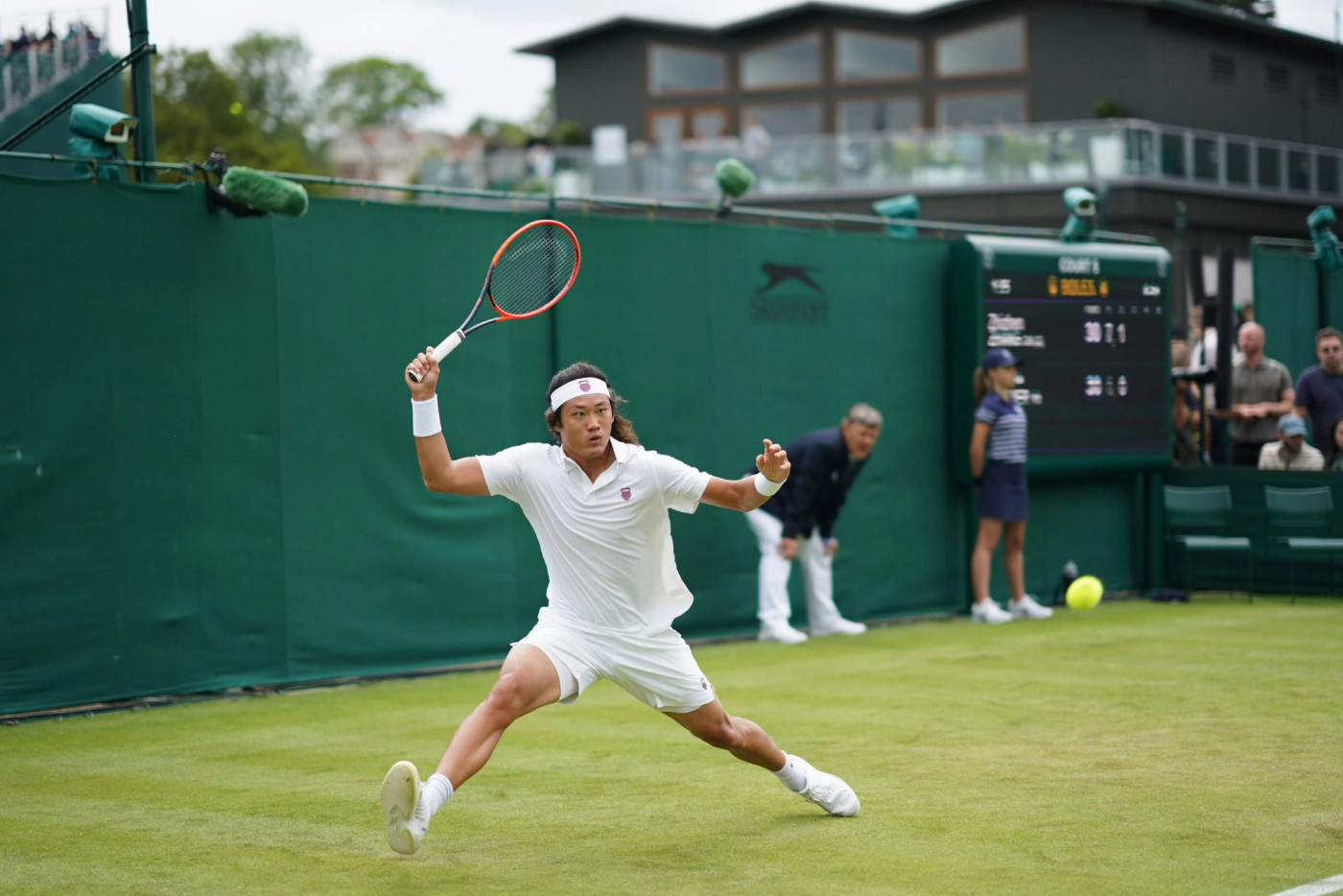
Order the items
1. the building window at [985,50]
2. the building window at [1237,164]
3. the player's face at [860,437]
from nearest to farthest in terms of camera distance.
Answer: the player's face at [860,437] → the building window at [1237,164] → the building window at [985,50]

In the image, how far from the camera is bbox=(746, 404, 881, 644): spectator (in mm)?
12203

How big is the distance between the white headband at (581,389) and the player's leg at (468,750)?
2.94 feet

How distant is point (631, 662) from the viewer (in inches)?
236

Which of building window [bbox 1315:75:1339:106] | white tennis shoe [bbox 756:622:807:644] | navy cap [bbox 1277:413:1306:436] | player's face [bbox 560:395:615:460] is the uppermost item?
building window [bbox 1315:75:1339:106]

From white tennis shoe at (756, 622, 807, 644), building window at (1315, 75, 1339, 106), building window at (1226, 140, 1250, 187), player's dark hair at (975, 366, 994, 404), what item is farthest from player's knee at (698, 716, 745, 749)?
building window at (1315, 75, 1339, 106)

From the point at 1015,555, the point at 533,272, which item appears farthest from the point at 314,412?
the point at 1015,555

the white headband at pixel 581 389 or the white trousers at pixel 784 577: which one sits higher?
the white headband at pixel 581 389

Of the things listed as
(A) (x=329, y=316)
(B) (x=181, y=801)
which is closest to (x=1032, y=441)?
(A) (x=329, y=316)

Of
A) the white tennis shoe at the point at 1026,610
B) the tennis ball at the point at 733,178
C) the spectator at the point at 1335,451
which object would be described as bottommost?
the white tennis shoe at the point at 1026,610

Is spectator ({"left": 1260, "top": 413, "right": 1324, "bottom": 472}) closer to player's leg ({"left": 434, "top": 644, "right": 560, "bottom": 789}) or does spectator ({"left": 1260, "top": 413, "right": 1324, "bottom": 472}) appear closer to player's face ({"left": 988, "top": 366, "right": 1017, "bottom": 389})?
player's face ({"left": 988, "top": 366, "right": 1017, "bottom": 389})

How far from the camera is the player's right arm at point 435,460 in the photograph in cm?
566

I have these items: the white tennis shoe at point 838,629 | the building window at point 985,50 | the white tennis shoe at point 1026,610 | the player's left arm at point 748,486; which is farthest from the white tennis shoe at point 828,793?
the building window at point 985,50

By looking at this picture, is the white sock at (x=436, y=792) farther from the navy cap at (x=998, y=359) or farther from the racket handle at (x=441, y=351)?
the navy cap at (x=998, y=359)

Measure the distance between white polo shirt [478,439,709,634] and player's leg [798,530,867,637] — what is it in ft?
21.8
